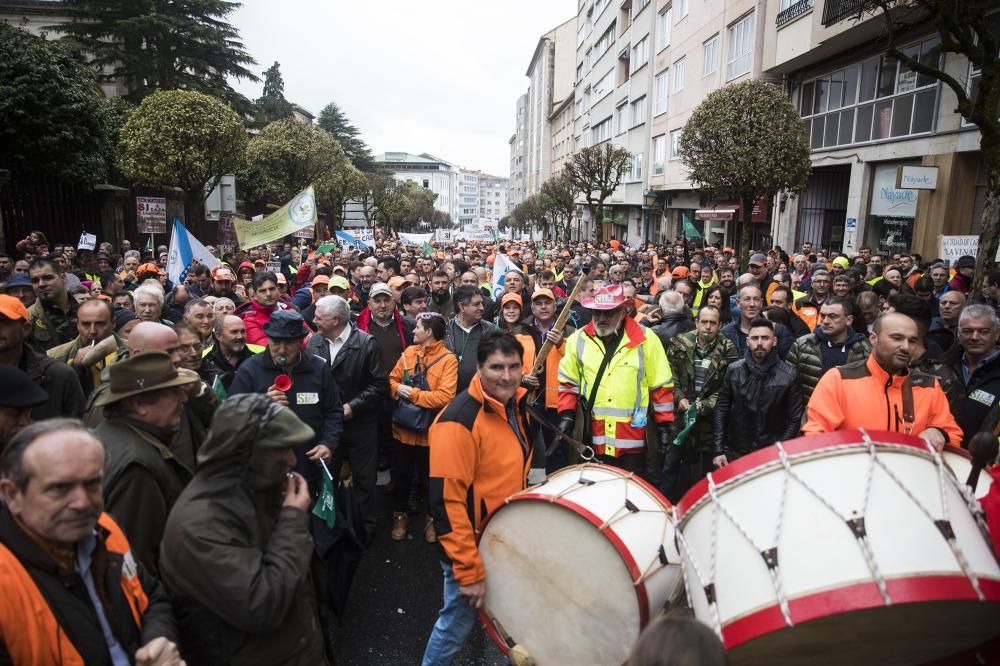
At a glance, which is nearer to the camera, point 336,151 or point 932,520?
point 932,520

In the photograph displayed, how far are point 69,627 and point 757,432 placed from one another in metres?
4.48

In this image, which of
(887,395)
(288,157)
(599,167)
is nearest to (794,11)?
(599,167)

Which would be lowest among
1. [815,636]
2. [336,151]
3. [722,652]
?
[815,636]

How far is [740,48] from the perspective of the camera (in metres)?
22.8

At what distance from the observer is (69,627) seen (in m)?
1.92

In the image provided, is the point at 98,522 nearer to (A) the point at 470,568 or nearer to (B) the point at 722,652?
(A) the point at 470,568

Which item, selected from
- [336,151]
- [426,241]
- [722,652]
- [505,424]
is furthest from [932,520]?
[336,151]

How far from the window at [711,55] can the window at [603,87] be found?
19.0 m

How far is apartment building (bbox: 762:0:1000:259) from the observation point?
46.1ft

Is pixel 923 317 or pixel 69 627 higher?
pixel 923 317

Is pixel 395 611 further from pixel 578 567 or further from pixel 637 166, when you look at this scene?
pixel 637 166

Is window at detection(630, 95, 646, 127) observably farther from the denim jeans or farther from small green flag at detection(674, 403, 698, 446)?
the denim jeans

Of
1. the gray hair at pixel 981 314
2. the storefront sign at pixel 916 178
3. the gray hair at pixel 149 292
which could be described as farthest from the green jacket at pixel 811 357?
the storefront sign at pixel 916 178

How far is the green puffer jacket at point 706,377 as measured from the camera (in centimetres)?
572
